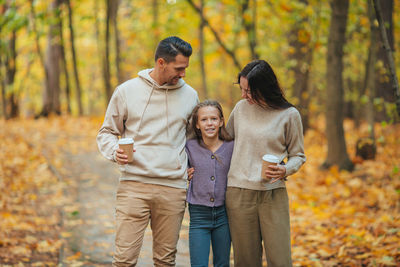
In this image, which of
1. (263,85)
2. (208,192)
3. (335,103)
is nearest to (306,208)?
(335,103)

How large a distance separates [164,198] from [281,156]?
0.99 metres

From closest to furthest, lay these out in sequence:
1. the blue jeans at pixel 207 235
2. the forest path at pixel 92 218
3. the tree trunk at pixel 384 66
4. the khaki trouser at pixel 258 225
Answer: the khaki trouser at pixel 258 225 < the blue jeans at pixel 207 235 < the forest path at pixel 92 218 < the tree trunk at pixel 384 66

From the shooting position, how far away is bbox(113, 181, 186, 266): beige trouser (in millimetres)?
3330

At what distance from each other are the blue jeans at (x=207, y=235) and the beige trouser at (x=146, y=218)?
0.46 ft

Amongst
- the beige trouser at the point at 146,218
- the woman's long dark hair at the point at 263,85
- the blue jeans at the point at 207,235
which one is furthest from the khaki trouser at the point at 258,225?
the woman's long dark hair at the point at 263,85

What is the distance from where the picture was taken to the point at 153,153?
132 inches

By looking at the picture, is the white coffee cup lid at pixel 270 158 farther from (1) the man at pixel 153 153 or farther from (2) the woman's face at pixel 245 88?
(1) the man at pixel 153 153

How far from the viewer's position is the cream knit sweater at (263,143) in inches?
129

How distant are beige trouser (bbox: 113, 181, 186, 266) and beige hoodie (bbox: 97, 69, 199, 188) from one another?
8 cm

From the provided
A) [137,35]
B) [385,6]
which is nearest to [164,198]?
[385,6]

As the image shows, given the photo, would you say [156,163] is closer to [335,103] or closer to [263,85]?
[263,85]

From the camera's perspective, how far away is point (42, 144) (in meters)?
11.4

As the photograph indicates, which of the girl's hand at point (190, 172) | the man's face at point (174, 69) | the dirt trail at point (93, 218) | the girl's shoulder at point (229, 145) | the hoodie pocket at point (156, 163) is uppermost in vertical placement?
the man's face at point (174, 69)

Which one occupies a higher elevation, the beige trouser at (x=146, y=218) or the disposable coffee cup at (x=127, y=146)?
the disposable coffee cup at (x=127, y=146)
